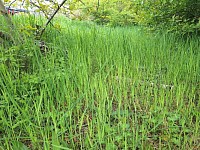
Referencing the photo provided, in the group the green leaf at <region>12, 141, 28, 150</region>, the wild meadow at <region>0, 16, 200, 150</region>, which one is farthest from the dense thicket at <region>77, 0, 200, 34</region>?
the green leaf at <region>12, 141, 28, 150</region>

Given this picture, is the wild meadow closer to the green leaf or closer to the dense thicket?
the green leaf

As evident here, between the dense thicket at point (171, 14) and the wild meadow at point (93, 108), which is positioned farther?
the dense thicket at point (171, 14)

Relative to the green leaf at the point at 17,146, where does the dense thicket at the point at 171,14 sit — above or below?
above

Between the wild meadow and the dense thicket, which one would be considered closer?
the wild meadow

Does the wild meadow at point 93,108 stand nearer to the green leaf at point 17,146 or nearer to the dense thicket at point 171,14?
the green leaf at point 17,146

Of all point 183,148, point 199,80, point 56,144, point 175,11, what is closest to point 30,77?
Answer: point 56,144

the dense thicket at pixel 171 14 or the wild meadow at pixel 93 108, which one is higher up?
the dense thicket at pixel 171 14

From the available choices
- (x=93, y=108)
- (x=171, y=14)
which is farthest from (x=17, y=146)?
(x=171, y=14)

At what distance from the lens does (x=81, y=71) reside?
1.58 meters

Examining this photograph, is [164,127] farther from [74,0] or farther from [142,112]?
[74,0]

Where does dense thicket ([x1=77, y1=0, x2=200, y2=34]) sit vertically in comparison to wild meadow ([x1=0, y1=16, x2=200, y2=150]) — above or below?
above

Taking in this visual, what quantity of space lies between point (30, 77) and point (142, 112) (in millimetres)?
781

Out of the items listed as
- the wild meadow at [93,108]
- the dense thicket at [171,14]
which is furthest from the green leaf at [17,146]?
the dense thicket at [171,14]

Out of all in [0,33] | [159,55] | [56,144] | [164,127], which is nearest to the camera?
[56,144]
